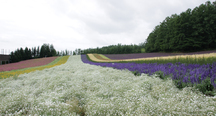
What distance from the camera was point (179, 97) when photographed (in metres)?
2.40

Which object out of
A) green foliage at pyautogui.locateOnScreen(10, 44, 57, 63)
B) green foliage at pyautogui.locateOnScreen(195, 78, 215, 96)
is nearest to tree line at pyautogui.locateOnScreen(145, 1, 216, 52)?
green foliage at pyautogui.locateOnScreen(195, 78, 215, 96)

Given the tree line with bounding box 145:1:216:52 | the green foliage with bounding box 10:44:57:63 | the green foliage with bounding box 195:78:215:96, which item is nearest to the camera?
the green foliage with bounding box 195:78:215:96

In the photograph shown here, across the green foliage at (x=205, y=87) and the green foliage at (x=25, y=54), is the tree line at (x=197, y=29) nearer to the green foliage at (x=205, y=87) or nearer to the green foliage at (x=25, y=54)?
the green foliage at (x=205, y=87)

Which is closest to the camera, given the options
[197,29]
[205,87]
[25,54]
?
[205,87]

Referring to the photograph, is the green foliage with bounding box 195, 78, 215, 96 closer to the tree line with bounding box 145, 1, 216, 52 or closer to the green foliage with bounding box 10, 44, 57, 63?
the tree line with bounding box 145, 1, 216, 52

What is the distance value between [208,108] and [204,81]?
132 cm

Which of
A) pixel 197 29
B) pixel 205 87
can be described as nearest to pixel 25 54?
pixel 205 87

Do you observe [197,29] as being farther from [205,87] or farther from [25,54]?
[25,54]

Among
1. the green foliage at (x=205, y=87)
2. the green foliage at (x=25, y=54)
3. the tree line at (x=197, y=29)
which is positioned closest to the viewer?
the green foliage at (x=205, y=87)

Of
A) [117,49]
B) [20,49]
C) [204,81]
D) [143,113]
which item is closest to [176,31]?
[204,81]

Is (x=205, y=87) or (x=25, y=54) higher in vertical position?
(x=25, y=54)

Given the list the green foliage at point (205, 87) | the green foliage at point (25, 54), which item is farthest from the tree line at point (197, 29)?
the green foliage at point (25, 54)

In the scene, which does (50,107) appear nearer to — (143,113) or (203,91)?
(143,113)

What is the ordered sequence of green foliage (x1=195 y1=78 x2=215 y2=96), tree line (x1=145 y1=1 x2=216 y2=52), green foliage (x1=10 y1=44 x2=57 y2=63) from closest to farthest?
green foliage (x1=195 y1=78 x2=215 y2=96), tree line (x1=145 y1=1 x2=216 y2=52), green foliage (x1=10 y1=44 x2=57 y2=63)
